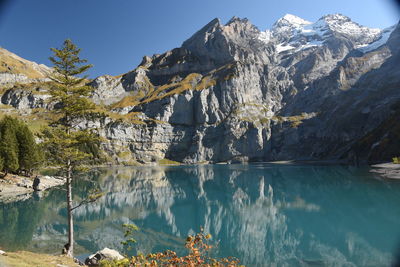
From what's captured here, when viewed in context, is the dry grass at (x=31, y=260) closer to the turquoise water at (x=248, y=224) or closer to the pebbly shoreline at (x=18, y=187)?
the turquoise water at (x=248, y=224)

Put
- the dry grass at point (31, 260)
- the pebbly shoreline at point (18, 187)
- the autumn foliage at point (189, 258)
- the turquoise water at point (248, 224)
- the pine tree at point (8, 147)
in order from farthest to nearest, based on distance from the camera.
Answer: the pine tree at point (8, 147) < the pebbly shoreline at point (18, 187) < the turquoise water at point (248, 224) < the dry grass at point (31, 260) < the autumn foliage at point (189, 258)

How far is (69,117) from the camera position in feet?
79.9

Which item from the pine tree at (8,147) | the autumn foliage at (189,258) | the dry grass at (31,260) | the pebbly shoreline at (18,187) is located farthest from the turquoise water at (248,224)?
the autumn foliage at (189,258)

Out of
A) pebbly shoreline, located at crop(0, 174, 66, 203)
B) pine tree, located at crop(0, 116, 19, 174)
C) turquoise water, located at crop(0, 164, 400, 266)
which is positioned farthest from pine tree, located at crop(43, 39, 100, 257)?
pine tree, located at crop(0, 116, 19, 174)

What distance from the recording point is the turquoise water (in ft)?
90.0

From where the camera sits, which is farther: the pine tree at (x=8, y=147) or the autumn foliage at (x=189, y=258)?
the pine tree at (x=8, y=147)

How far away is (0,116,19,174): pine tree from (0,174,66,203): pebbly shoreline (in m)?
3.24

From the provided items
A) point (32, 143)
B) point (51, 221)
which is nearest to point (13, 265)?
point (51, 221)

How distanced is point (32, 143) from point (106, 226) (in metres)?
51.4

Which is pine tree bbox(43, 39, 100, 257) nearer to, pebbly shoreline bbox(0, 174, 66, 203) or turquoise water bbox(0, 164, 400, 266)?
turquoise water bbox(0, 164, 400, 266)

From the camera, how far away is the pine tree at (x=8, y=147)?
216ft

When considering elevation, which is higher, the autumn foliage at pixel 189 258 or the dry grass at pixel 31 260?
the autumn foliage at pixel 189 258

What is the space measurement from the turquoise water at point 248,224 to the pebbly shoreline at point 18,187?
459cm

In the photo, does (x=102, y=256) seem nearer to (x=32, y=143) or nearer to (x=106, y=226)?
(x=106, y=226)
